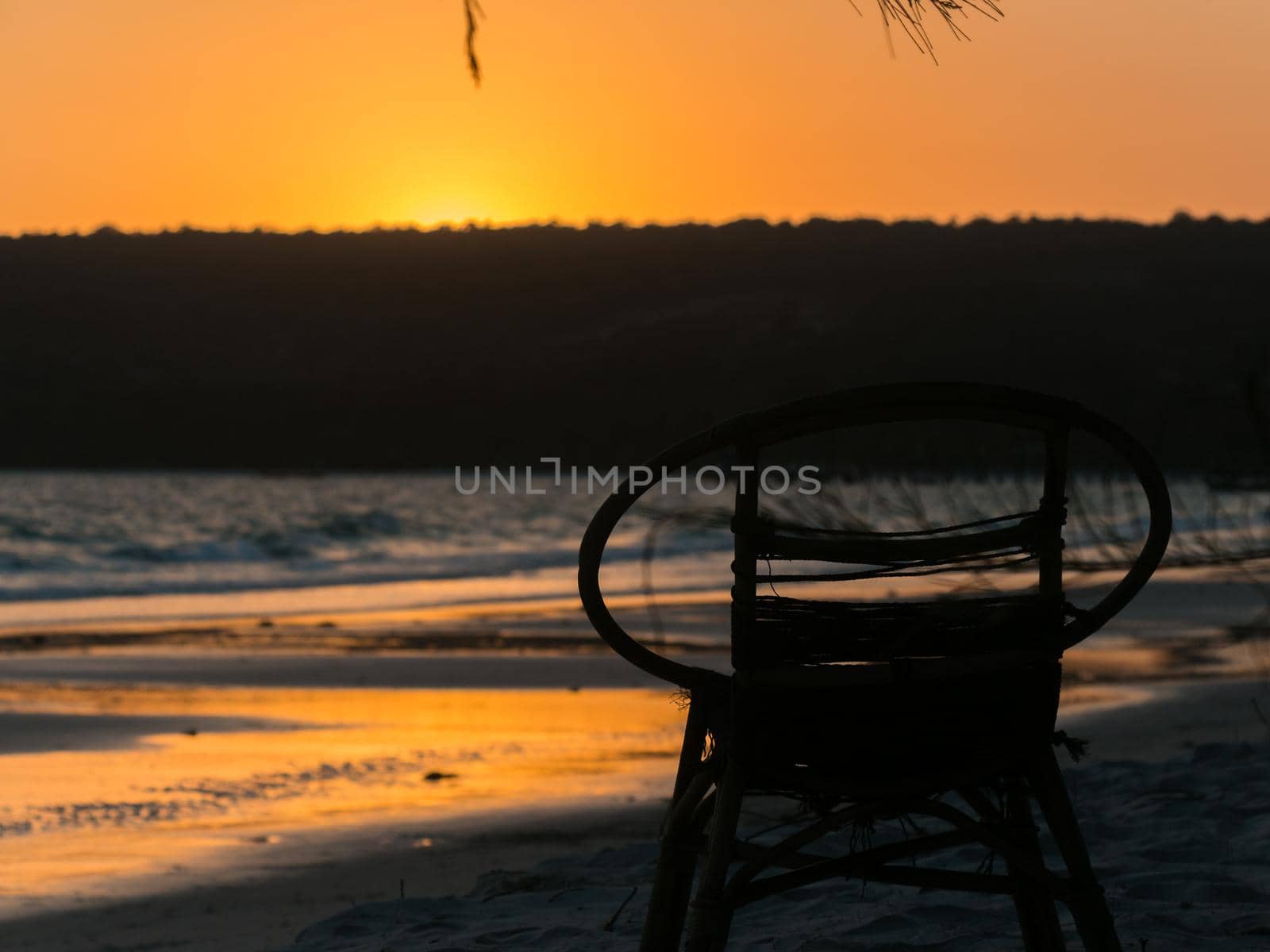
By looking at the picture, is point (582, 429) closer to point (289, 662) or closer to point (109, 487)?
point (109, 487)

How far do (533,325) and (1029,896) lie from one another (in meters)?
70.8

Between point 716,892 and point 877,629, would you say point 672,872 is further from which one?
point 877,629

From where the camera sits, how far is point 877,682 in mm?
2043

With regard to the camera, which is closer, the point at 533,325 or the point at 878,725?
the point at 878,725

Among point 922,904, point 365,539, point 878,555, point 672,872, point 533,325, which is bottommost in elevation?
point 922,904

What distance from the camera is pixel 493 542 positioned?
977 inches

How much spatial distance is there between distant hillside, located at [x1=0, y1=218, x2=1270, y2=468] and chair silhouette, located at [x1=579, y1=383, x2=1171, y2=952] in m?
55.1

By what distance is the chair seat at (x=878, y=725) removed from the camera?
6.68 feet

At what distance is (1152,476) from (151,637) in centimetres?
969

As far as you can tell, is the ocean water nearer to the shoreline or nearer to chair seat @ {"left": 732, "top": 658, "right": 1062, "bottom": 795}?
chair seat @ {"left": 732, "top": 658, "right": 1062, "bottom": 795}

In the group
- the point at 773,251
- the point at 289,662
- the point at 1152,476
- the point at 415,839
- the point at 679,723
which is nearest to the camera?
the point at 1152,476

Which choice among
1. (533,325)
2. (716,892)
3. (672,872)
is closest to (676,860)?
(672,872)

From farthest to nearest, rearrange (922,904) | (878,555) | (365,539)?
(365,539) → (922,904) → (878,555)

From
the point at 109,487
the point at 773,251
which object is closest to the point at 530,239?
the point at 773,251
